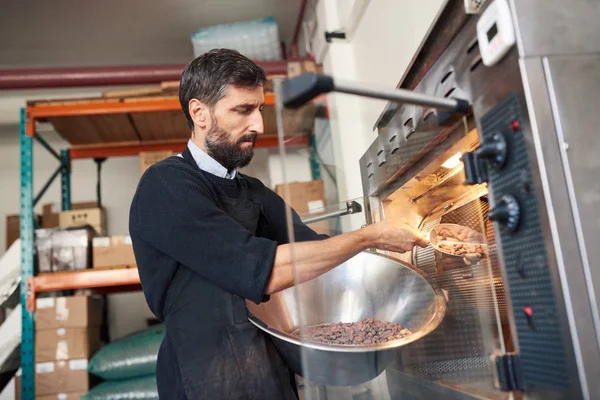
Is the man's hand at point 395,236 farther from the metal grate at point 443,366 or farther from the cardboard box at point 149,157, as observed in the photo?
the cardboard box at point 149,157

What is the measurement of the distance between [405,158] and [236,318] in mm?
426

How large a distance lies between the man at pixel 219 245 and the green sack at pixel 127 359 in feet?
5.36

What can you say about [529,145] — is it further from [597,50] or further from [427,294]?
[427,294]

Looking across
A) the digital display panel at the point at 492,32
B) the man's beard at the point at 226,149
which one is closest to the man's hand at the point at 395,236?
the digital display panel at the point at 492,32

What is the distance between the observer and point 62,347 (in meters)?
2.56

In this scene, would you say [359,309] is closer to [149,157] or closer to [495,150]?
[495,150]

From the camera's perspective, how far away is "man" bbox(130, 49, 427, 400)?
88cm

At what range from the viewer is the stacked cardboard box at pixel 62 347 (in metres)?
2.51

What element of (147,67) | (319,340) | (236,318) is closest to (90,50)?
(147,67)

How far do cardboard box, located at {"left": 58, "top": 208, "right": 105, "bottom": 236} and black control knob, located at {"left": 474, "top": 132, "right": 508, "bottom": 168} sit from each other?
8.81 ft

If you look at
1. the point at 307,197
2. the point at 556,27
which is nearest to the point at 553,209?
the point at 556,27

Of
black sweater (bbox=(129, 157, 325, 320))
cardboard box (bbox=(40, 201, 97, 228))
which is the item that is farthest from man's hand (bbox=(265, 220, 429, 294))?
cardboard box (bbox=(40, 201, 97, 228))

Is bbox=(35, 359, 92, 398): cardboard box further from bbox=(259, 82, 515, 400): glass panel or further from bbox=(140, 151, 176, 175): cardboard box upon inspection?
bbox=(259, 82, 515, 400): glass panel

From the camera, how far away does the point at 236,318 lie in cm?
96
